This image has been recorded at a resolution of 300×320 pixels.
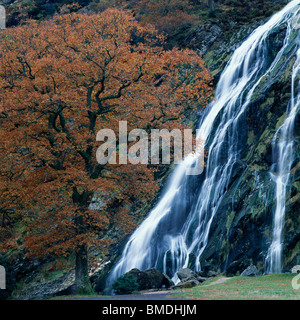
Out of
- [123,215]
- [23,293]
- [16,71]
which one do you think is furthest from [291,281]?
[23,293]

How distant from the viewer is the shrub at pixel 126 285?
19891mm

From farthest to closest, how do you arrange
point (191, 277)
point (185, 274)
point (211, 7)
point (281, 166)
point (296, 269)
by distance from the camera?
1. point (211, 7)
2. point (281, 166)
3. point (185, 274)
4. point (191, 277)
5. point (296, 269)

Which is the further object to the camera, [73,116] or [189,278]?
[73,116]

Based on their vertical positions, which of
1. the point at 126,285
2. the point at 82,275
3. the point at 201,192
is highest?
the point at 201,192

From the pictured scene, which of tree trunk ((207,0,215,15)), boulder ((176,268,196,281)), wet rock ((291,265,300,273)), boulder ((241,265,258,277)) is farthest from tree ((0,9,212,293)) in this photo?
tree trunk ((207,0,215,15))

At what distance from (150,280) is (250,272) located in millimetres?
5068

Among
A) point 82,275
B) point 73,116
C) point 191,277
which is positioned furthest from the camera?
point 73,116

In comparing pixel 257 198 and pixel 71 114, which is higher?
pixel 71 114

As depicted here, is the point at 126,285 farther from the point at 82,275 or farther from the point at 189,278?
the point at 189,278

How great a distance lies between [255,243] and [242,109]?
35.8 ft

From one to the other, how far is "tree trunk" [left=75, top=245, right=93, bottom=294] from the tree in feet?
0.15

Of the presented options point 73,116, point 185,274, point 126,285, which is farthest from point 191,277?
point 73,116

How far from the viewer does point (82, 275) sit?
19.8 m

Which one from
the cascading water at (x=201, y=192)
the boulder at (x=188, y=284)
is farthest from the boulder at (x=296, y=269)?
the cascading water at (x=201, y=192)
